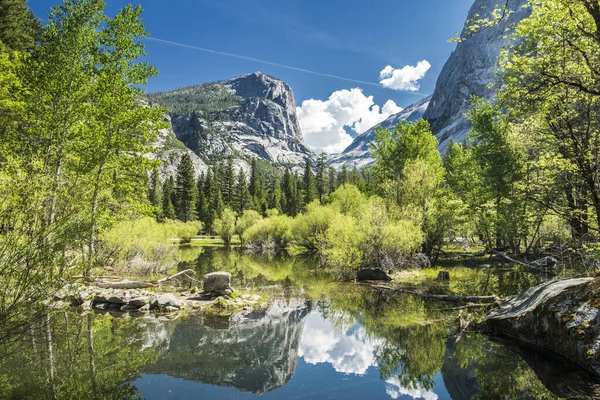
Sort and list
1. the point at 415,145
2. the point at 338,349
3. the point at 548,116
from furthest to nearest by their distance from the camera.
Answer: the point at 415,145 < the point at 548,116 < the point at 338,349

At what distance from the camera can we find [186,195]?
279ft

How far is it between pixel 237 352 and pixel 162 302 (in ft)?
20.8

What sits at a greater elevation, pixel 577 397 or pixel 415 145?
pixel 415 145

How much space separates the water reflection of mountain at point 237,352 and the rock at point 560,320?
20.4 ft

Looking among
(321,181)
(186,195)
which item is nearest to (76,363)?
(186,195)

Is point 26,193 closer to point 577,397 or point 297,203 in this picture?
point 577,397

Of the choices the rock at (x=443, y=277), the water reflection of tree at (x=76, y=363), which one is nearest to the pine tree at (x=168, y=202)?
the rock at (x=443, y=277)

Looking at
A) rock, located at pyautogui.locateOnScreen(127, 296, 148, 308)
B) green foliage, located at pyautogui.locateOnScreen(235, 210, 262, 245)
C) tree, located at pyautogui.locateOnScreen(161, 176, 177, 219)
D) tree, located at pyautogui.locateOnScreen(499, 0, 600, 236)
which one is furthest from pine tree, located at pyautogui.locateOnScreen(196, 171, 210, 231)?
tree, located at pyautogui.locateOnScreen(499, 0, 600, 236)

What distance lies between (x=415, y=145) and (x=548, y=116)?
2084cm

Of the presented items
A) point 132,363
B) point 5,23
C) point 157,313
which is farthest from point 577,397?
point 5,23

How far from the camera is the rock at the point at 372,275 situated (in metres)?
20.8

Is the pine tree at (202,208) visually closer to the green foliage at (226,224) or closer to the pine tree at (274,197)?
the pine tree at (274,197)

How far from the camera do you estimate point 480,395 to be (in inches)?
273

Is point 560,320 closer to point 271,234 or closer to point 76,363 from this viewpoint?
point 76,363
